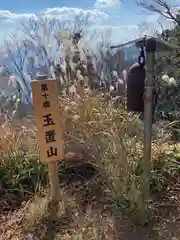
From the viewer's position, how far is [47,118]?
2488mm

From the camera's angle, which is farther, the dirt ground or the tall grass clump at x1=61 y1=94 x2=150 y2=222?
the tall grass clump at x1=61 y1=94 x2=150 y2=222

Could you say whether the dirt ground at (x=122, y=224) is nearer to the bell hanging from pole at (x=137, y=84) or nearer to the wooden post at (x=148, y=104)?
the wooden post at (x=148, y=104)

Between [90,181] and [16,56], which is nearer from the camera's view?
[90,181]

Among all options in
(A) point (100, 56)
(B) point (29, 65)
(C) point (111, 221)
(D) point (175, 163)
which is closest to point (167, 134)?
(D) point (175, 163)

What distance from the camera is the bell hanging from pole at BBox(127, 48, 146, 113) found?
2543 millimetres

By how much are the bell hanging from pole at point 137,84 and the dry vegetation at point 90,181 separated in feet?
0.83

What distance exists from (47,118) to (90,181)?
0.79 meters

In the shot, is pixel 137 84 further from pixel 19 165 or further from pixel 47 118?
pixel 19 165

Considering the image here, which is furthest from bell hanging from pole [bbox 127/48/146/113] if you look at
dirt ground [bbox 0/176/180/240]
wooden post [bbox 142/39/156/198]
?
dirt ground [bbox 0/176/180/240]

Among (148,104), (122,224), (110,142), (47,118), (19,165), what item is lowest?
(122,224)

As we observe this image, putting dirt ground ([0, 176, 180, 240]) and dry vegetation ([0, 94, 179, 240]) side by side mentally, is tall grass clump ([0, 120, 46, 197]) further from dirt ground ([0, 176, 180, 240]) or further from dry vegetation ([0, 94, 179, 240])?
dirt ground ([0, 176, 180, 240])

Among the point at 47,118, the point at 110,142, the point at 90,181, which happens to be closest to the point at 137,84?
the point at 110,142

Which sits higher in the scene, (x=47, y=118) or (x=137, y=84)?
(x=137, y=84)

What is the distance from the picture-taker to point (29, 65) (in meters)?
6.73
